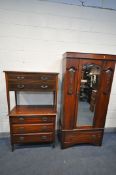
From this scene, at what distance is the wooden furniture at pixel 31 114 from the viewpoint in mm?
1813

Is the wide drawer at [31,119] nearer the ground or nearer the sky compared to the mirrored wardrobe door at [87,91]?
nearer the ground

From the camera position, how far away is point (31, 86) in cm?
186

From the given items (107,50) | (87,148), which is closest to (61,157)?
(87,148)

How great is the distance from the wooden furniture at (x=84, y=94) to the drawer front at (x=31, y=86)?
24 cm

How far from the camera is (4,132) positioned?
2.37m

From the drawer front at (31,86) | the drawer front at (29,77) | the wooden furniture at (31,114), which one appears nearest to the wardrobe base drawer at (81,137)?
the wooden furniture at (31,114)

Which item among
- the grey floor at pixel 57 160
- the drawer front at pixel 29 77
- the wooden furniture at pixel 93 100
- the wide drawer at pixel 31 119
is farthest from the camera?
the wooden furniture at pixel 93 100

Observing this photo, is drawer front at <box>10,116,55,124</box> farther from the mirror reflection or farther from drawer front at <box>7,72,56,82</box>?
drawer front at <box>7,72,56,82</box>

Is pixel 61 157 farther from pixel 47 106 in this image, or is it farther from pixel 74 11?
pixel 74 11

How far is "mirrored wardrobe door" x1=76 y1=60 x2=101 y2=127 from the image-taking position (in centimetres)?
188

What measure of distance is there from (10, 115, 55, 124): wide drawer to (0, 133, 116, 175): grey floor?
57cm

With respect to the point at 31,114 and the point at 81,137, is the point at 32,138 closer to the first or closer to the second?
the point at 31,114

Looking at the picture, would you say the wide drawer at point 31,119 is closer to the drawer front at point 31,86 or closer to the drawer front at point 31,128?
the drawer front at point 31,128

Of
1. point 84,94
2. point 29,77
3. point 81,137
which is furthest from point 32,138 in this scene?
point 84,94
